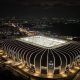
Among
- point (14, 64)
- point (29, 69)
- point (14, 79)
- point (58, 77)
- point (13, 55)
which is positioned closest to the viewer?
point (14, 79)

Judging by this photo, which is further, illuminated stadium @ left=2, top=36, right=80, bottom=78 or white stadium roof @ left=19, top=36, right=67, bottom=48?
white stadium roof @ left=19, top=36, right=67, bottom=48

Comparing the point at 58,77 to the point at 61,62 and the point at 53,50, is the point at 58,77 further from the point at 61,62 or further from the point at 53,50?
the point at 53,50

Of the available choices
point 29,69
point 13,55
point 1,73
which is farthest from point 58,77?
point 13,55

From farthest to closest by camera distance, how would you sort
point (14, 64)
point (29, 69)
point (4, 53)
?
point (4, 53) < point (14, 64) < point (29, 69)

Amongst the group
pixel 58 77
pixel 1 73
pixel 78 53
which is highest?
pixel 78 53

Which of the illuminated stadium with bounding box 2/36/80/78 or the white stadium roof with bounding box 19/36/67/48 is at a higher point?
the white stadium roof with bounding box 19/36/67/48

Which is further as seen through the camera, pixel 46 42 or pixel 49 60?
pixel 46 42

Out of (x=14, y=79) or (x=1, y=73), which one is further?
(x=1, y=73)

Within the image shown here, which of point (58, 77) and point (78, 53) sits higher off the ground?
point (78, 53)

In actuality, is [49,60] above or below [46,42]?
below

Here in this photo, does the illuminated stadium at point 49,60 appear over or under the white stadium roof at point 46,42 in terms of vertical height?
under

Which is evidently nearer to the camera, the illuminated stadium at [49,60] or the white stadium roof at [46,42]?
the illuminated stadium at [49,60]
